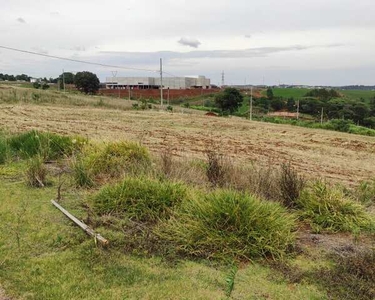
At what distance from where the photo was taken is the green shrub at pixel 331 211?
5.16 m

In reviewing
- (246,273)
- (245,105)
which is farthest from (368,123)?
(246,273)

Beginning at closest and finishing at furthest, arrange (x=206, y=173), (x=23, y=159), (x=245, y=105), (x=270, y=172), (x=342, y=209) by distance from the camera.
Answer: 1. (x=342, y=209)
2. (x=270, y=172)
3. (x=206, y=173)
4. (x=23, y=159)
5. (x=245, y=105)

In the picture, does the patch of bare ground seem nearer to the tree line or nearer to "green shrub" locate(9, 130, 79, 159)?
"green shrub" locate(9, 130, 79, 159)

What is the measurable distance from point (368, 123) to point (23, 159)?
34742 mm

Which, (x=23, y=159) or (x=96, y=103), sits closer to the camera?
(x=23, y=159)

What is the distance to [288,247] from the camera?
14.5ft

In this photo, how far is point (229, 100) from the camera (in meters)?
45.5

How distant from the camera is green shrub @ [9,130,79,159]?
358 inches

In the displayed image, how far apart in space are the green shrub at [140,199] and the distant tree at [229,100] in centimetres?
3984

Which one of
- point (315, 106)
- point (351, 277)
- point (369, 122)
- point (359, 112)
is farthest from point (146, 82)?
point (351, 277)

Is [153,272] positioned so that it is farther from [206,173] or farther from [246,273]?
[206,173]

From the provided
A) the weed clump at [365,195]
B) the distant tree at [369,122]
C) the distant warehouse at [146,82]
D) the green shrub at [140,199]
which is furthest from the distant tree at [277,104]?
the green shrub at [140,199]

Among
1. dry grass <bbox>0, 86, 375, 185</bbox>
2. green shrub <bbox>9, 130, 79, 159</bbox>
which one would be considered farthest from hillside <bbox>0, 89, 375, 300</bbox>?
dry grass <bbox>0, 86, 375, 185</bbox>

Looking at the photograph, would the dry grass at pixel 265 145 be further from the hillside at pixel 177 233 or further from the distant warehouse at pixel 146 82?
the distant warehouse at pixel 146 82
